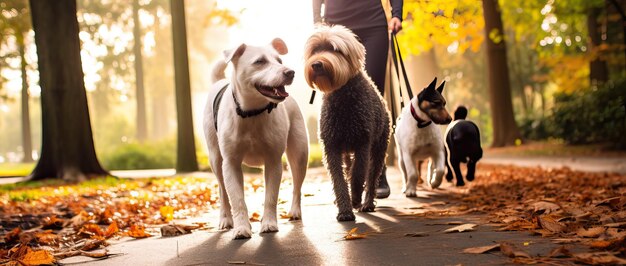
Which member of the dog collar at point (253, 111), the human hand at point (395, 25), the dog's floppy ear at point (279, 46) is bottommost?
the dog collar at point (253, 111)

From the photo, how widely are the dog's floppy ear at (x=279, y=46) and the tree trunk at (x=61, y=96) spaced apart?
29.2 feet

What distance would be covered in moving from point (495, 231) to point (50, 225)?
4.08 meters

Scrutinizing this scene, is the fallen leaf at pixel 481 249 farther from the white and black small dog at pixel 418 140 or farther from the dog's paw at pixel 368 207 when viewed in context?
the white and black small dog at pixel 418 140

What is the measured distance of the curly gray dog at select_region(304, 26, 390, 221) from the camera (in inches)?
203

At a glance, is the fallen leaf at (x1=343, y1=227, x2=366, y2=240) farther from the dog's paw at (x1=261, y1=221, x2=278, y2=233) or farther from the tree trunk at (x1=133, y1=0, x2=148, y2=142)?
the tree trunk at (x1=133, y1=0, x2=148, y2=142)

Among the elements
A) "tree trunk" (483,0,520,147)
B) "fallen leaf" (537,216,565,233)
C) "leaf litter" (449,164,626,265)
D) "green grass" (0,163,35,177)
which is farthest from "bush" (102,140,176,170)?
"fallen leaf" (537,216,565,233)

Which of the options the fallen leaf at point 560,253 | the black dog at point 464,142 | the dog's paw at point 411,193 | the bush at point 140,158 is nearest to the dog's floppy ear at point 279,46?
the black dog at point 464,142

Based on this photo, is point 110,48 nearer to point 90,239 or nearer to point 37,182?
point 37,182

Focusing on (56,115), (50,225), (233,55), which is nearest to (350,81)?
(233,55)

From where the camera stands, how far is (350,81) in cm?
548

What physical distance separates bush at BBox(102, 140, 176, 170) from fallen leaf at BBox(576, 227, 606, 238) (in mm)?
21264

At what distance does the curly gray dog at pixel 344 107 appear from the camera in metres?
5.16

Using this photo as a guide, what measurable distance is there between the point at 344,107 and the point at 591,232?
2299 mm

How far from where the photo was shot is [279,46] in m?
5.07
